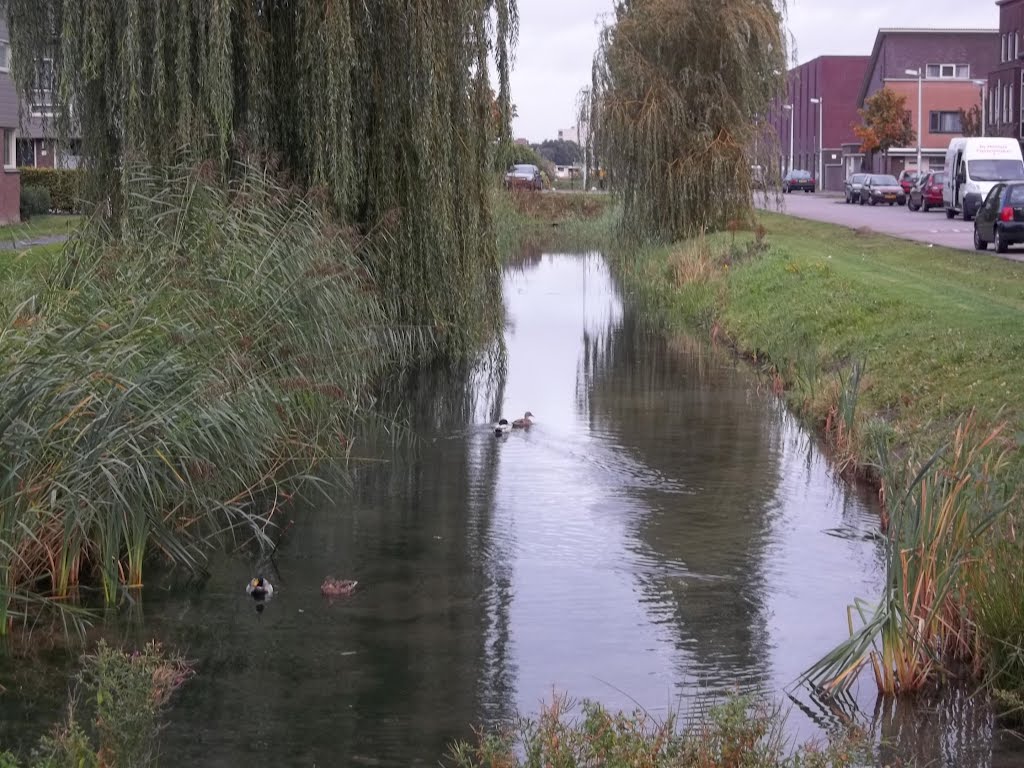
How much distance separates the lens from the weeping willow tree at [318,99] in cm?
1404

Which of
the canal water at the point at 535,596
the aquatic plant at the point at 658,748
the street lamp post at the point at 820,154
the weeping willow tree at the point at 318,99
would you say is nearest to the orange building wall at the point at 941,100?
the street lamp post at the point at 820,154

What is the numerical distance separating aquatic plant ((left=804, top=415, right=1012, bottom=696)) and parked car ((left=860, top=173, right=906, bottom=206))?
183 ft

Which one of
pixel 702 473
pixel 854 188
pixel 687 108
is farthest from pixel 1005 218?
pixel 854 188

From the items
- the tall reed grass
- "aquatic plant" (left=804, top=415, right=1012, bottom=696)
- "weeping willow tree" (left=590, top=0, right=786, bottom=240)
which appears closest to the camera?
"aquatic plant" (left=804, top=415, right=1012, bottom=696)

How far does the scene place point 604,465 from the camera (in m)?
12.6

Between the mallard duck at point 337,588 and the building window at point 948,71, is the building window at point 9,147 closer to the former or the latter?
the mallard duck at point 337,588

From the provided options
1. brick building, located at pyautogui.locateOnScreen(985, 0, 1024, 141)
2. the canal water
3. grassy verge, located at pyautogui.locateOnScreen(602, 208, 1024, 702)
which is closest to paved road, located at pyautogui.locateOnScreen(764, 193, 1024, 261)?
grassy verge, located at pyautogui.locateOnScreen(602, 208, 1024, 702)

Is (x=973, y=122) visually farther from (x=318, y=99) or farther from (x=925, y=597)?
(x=925, y=597)

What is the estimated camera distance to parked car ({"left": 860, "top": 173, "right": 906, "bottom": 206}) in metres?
61.3

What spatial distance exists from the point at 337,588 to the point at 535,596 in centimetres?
116

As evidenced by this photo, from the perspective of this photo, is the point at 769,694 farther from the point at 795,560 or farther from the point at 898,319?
the point at 898,319

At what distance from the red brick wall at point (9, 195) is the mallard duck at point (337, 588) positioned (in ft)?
107

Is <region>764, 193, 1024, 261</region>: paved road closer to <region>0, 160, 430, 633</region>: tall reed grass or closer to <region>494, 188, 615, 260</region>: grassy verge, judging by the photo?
<region>494, 188, 615, 260</region>: grassy verge

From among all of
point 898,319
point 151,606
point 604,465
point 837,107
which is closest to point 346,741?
point 151,606
